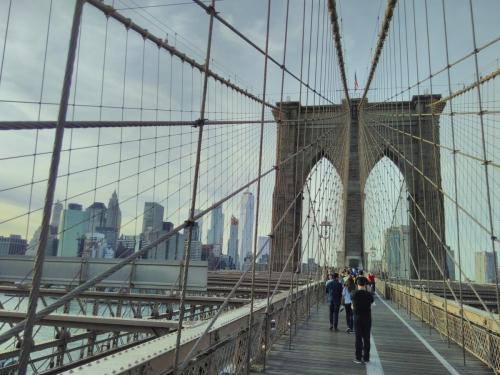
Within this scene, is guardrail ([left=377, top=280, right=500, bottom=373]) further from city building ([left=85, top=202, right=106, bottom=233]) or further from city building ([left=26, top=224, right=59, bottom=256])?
city building ([left=85, top=202, right=106, bottom=233])

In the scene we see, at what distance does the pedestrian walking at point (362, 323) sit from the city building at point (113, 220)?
12.6 ft

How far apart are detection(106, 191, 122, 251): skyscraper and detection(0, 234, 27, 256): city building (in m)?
Result: 1.60

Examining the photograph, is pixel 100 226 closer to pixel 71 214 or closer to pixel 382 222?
pixel 71 214

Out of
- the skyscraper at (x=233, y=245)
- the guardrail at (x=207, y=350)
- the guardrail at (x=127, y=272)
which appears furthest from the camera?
the skyscraper at (x=233, y=245)

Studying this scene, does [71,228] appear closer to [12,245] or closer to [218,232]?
[12,245]

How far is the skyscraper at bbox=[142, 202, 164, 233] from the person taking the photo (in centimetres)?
802

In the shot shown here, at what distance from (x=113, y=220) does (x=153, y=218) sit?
3.95 ft

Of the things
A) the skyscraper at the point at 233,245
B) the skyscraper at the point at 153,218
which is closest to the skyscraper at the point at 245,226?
the skyscraper at the point at 233,245

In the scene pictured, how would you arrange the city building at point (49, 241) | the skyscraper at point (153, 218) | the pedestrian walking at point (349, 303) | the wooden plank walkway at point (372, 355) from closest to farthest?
the wooden plank walkway at point (372, 355)
the city building at point (49, 241)
the pedestrian walking at point (349, 303)
the skyscraper at point (153, 218)

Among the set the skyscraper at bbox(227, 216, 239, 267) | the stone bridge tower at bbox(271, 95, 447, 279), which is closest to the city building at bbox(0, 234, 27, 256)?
the skyscraper at bbox(227, 216, 239, 267)

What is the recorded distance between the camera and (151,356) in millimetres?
2100

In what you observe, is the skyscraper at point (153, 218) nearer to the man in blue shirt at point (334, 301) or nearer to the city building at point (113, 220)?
the city building at point (113, 220)

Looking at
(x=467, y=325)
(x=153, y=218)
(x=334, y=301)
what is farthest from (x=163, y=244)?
(x=467, y=325)

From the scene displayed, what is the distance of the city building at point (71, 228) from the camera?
19.7 feet
